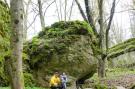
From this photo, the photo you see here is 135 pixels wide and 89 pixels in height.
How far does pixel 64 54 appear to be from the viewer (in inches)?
814

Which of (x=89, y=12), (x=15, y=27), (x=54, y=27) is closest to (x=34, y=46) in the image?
(x=54, y=27)

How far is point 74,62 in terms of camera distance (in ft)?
68.4

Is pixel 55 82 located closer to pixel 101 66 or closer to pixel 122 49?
pixel 101 66

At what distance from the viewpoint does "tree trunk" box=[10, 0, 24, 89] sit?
394 inches

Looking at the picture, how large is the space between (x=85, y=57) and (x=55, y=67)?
201cm

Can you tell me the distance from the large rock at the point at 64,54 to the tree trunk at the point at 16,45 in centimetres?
1046

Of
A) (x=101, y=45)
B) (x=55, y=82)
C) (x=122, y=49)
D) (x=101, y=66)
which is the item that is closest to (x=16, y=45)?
(x=55, y=82)

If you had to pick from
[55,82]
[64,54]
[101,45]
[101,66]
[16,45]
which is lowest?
[55,82]

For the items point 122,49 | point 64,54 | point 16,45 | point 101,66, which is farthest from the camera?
point 122,49

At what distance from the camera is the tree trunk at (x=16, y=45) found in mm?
10016

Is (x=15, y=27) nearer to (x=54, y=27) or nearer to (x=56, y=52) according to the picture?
(x=56, y=52)

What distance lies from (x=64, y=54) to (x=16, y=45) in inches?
420

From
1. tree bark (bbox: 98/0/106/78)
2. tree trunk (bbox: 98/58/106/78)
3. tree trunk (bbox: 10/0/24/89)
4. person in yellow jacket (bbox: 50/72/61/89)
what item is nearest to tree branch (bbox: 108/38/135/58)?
tree trunk (bbox: 98/58/106/78)

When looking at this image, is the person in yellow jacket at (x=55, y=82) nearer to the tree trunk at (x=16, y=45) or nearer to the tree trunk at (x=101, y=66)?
the tree trunk at (x=16, y=45)
